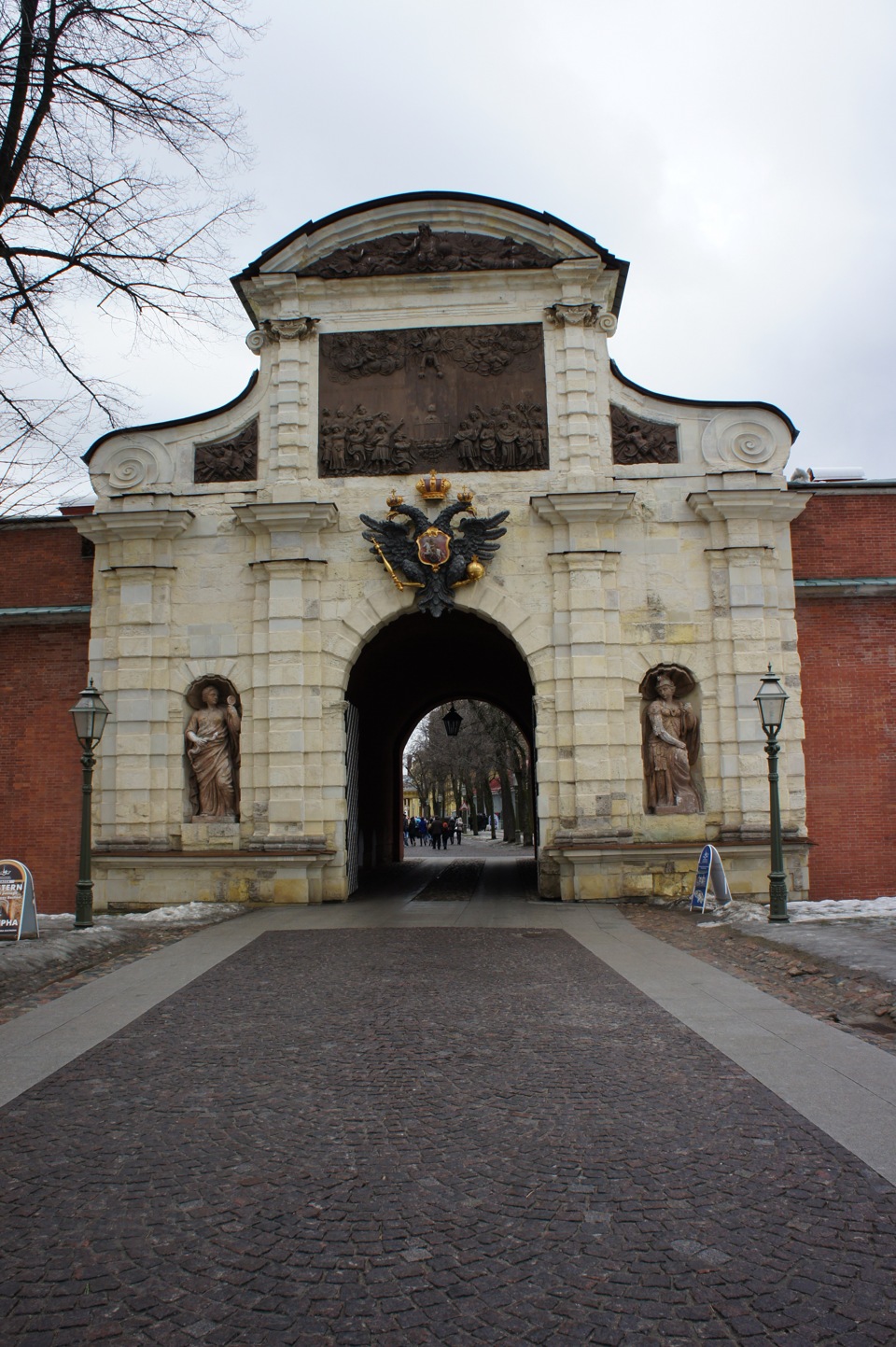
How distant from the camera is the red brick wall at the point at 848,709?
15859 mm

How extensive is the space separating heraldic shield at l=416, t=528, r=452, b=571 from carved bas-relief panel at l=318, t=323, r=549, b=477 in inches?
52.1

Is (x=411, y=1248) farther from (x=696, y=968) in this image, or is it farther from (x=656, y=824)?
(x=656, y=824)

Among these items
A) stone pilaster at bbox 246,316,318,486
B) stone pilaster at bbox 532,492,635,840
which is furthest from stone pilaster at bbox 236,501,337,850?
stone pilaster at bbox 532,492,635,840

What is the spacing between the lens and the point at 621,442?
1650 centimetres

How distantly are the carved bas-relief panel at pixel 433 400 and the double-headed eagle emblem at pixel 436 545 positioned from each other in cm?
81

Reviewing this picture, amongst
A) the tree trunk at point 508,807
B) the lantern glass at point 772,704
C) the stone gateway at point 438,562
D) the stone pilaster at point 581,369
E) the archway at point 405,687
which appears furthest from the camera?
the tree trunk at point 508,807

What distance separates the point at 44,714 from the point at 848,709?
13.2 m

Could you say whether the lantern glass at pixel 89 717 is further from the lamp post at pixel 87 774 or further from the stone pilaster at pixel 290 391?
the stone pilaster at pixel 290 391

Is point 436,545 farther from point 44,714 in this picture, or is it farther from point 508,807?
point 508,807

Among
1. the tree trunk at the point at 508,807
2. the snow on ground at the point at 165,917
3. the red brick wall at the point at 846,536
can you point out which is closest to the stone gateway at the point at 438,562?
the snow on ground at the point at 165,917

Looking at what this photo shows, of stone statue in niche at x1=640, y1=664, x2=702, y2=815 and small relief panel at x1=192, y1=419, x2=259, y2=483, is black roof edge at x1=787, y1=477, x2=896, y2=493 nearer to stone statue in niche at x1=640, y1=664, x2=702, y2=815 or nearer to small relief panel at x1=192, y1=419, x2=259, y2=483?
stone statue in niche at x1=640, y1=664, x2=702, y2=815

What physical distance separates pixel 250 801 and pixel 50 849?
3741 millimetres

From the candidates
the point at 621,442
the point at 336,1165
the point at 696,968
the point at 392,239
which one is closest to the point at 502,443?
the point at 621,442

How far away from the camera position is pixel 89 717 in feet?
42.1
